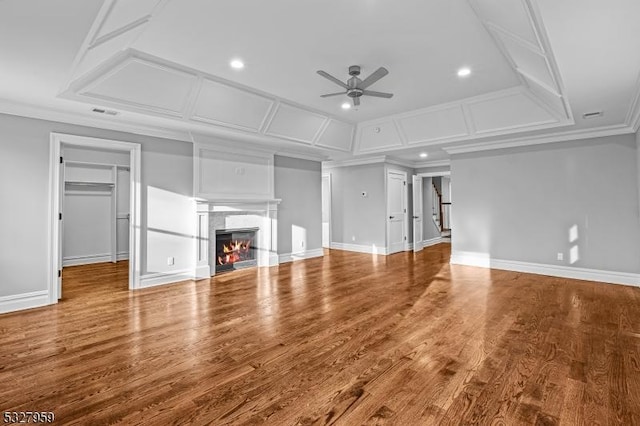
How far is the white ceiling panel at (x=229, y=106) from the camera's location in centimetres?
440

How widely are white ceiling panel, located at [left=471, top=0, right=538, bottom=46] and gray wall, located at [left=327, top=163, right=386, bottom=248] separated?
542cm

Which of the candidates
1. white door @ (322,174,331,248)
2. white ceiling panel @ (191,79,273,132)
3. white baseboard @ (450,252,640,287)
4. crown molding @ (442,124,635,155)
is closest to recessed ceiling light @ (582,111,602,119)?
crown molding @ (442,124,635,155)

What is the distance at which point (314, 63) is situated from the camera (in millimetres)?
3787

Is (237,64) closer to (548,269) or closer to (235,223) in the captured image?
(235,223)

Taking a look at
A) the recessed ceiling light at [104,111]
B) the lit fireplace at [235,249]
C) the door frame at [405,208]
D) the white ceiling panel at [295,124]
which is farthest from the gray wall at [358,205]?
the recessed ceiling light at [104,111]

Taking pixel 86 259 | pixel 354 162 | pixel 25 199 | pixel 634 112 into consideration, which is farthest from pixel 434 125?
pixel 86 259

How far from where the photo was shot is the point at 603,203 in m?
5.19

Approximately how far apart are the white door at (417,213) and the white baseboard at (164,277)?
612 cm

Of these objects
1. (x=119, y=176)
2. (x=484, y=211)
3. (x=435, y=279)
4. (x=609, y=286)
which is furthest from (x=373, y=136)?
(x=119, y=176)

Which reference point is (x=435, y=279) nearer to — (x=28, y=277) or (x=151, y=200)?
(x=151, y=200)

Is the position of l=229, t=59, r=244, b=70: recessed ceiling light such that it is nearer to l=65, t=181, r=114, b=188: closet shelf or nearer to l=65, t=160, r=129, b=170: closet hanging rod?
l=65, t=160, r=129, b=170: closet hanging rod

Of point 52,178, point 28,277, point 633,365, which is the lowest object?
point 633,365

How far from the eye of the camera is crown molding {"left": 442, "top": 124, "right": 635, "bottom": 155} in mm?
5027

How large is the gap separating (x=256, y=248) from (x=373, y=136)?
140 inches
